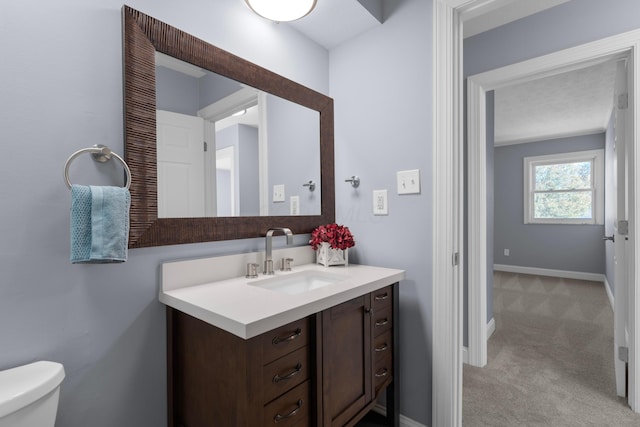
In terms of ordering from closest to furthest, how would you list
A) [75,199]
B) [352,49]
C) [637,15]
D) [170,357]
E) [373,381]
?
[75,199], [170,357], [373,381], [637,15], [352,49]

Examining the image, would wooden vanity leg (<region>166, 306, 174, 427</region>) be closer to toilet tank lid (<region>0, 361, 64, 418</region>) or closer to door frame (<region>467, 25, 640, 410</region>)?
toilet tank lid (<region>0, 361, 64, 418</region>)

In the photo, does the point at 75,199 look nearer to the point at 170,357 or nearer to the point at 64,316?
the point at 64,316

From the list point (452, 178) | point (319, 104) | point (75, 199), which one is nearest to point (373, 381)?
point (452, 178)

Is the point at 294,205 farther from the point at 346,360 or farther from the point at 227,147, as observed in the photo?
the point at 346,360

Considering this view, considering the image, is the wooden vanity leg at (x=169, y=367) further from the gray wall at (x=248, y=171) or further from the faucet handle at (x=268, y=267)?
the gray wall at (x=248, y=171)

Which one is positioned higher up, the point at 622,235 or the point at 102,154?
the point at 102,154

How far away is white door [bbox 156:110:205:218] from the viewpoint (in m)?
1.23

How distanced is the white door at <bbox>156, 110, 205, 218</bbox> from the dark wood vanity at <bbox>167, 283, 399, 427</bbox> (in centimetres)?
41

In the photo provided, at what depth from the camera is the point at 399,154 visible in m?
1.67

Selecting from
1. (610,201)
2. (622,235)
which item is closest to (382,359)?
(622,235)

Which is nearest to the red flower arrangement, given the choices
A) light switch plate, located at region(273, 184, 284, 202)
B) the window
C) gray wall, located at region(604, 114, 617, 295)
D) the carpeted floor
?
light switch plate, located at region(273, 184, 284, 202)

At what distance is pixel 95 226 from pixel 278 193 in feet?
2.96

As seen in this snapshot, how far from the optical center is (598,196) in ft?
16.5

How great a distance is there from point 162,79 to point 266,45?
0.63 metres
